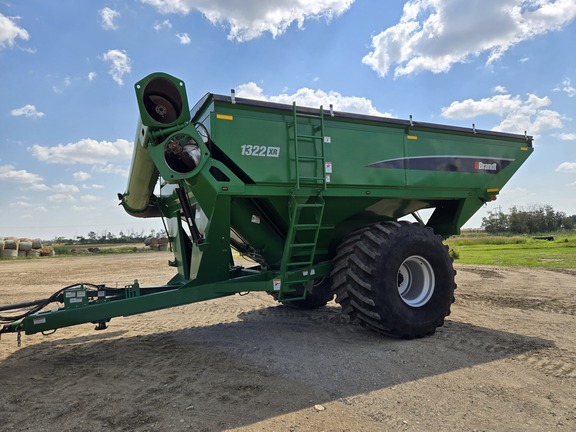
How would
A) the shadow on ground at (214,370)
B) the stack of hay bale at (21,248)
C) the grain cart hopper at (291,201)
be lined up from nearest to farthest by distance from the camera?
the shadow on ground at (214,370), the grain cart hopper at (291,201), the stack of hay bale at (21,248)

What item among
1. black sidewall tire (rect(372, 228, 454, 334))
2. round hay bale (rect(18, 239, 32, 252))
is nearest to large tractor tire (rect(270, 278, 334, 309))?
black sidewall tire (rect(372, 228, 454, 334))

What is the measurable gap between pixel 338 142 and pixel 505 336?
3.52 metres

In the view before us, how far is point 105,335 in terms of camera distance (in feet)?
20.4

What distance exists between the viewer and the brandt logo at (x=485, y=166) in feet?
22.4

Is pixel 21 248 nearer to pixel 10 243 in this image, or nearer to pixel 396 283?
pixel 10 243

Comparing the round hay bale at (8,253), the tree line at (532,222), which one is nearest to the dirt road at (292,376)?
the round hay bale at (8,253)

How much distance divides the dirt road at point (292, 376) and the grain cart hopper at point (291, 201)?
590mm

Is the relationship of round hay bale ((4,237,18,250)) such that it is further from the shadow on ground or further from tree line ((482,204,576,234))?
tree line ((482,204,576,234))

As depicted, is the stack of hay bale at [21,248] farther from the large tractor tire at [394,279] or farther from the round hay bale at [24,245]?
the large tractor tire at [394,279]

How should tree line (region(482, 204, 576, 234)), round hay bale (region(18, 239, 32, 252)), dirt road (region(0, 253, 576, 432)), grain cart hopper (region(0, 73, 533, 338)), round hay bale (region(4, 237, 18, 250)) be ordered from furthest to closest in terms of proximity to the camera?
1. tree line (region(482, 204, 576, 234))
2. round hay bale (region(18, 239, 32, 252))
3. round hay bale (region(4, 237, 18, 250))
4. grain cart hopper (region(0, 73, 533, 338))
5. dirt road (region(0, 253, 576, 432))

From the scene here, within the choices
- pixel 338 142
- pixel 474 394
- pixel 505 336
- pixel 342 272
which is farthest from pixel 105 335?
pixel 505 336

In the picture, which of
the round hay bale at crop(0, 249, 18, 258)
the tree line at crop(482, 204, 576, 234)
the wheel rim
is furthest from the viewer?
the tree line at crop(482, 204, 576, 234)

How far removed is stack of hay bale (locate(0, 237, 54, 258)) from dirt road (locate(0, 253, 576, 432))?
27.2 meters

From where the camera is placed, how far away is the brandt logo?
682cm
